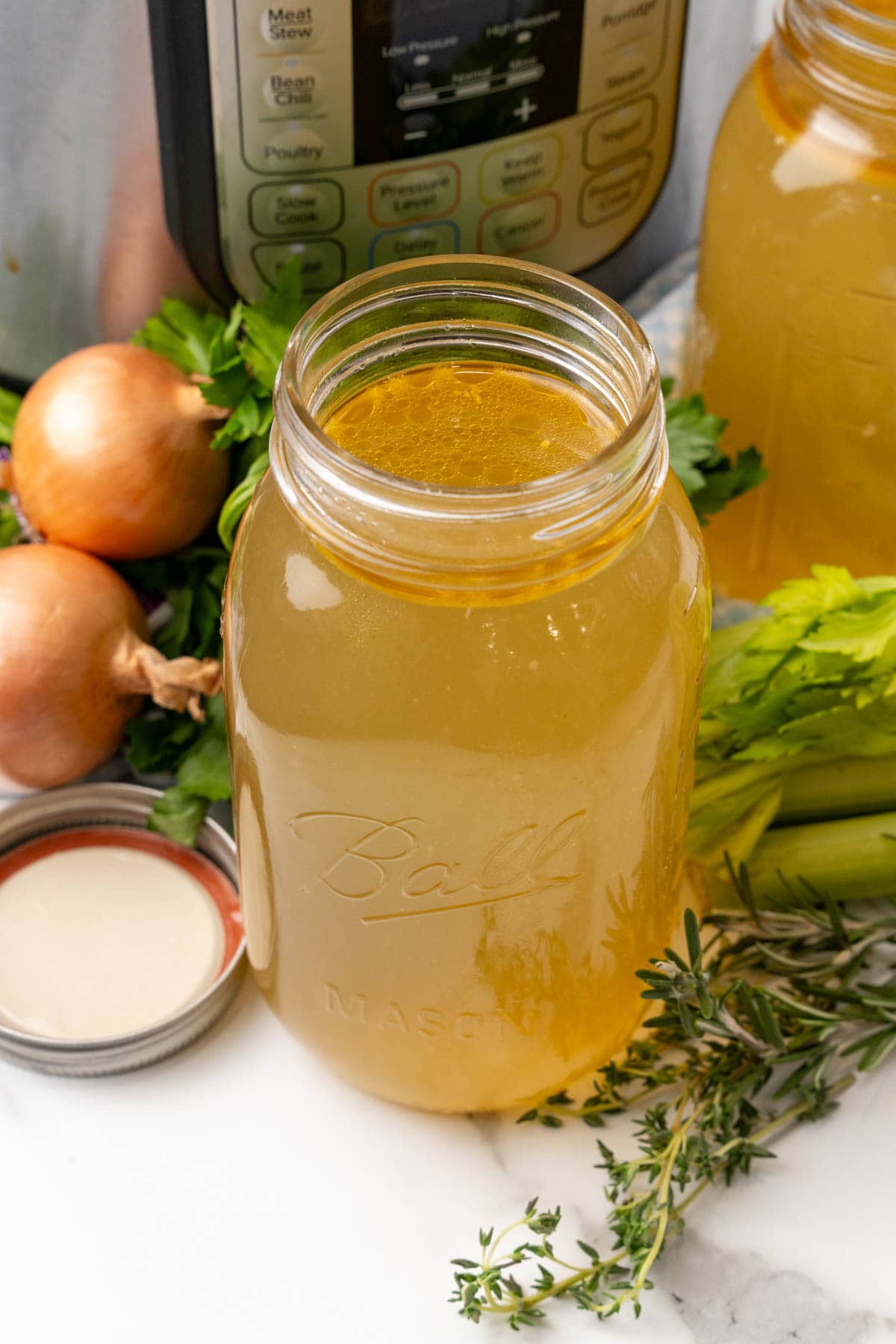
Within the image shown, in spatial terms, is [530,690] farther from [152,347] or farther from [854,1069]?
[152,347]

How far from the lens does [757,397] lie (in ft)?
2.95

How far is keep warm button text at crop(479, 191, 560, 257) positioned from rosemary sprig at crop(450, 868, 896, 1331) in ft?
1.36

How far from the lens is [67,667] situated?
0.81 m

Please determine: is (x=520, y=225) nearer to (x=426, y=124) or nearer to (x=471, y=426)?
(x=426, y=124)

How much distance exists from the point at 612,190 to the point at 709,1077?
56 cm

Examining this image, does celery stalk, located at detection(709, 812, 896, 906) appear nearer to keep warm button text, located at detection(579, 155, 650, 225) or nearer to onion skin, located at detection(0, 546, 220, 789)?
onion skin, located at detection(0, 546, 220, 789)

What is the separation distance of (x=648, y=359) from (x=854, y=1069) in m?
0.40

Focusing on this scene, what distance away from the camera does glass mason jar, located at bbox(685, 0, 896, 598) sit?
2.58 feet

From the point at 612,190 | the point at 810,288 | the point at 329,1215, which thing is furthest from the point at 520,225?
the point at 329,1215

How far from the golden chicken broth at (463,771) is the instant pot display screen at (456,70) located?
9.9 inches

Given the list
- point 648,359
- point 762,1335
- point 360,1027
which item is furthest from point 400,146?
point 762,1335

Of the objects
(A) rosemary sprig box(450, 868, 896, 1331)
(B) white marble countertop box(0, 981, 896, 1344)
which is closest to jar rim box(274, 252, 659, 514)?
(A) rosemary sprig box(450, 868, 896, 1331)

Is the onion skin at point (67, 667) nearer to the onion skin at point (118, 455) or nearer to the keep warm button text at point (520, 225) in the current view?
the onion skin at point (118, 455)

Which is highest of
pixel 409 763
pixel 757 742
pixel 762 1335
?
pixel 409 763
